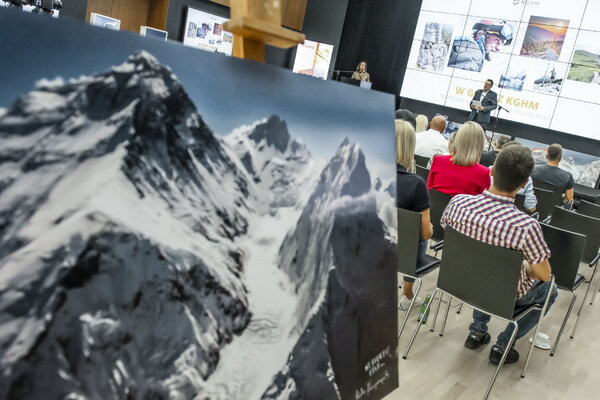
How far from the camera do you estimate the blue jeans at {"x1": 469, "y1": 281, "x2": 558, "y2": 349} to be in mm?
2736

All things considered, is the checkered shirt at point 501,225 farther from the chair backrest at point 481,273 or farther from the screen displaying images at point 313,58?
the screen displaying images at point 313,58

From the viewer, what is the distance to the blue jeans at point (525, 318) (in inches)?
108

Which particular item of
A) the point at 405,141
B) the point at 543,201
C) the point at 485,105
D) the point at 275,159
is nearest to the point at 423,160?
the point at 543,201

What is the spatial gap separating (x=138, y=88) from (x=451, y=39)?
11.1m

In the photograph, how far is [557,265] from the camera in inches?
119

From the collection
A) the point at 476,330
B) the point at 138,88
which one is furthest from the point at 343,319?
the point at 476,330

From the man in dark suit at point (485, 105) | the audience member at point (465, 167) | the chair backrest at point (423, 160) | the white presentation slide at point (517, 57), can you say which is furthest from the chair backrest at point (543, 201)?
the white presentation slide at point (517, 57)

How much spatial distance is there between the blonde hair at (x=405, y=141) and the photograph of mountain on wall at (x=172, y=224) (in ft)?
6.24

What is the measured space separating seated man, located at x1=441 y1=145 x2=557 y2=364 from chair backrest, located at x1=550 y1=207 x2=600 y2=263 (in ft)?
3.55

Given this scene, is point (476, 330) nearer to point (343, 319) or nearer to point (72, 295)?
point (343, 319)

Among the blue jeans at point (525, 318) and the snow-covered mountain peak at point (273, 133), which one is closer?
the snow-covered mountain peak at point (273, 133)

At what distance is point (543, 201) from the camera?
436cm

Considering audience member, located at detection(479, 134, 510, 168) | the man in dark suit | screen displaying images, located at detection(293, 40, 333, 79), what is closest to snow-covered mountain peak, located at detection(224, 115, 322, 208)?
audience member, located at detection(479, 134, 510, 168)

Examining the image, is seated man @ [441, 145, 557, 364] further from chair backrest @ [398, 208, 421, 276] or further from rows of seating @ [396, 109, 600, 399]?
chair backrest @ [398, 208, 421, 276]
